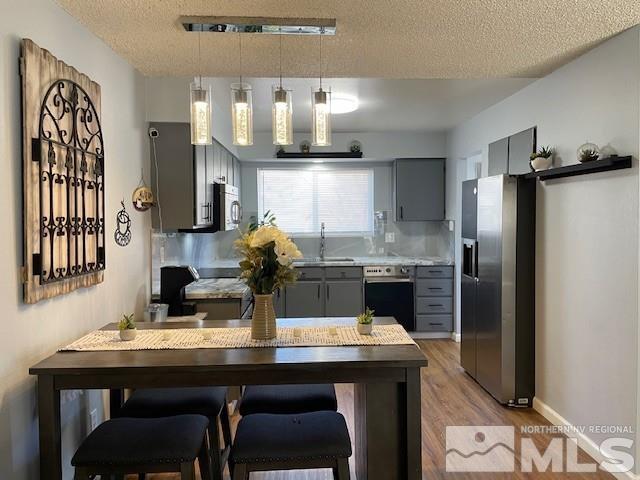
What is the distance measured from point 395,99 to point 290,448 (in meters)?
3.26

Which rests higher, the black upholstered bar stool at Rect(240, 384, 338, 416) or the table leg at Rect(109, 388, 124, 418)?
the black upholstered bar stool at Rect(240, 384, 338, 416)

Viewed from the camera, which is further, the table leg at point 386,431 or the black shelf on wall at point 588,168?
the black shelf on wall at point 588,168

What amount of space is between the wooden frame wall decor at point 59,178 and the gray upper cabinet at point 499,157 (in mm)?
3161

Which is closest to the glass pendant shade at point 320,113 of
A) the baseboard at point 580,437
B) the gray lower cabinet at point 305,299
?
the baseboard at point 580,437

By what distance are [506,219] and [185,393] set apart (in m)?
2.48

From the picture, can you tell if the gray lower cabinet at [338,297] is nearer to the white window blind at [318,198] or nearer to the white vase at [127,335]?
the white window blind at [318,198]

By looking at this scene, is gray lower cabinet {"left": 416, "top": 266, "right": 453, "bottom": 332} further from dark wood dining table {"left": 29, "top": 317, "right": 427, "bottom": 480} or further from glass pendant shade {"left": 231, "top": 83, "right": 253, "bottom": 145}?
glass pendant shade {"left": 231, "top": 83, "right": 253, "bottom": 145}

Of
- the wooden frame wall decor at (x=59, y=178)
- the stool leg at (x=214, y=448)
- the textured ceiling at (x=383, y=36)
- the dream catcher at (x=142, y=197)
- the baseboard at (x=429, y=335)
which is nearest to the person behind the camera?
the wooden frame wall decor at (x=59, y=178)

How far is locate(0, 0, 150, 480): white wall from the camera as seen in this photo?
171cm

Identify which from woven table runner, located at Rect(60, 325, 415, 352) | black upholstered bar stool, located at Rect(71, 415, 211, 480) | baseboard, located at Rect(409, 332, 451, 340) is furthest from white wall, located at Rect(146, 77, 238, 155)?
baseboard, located at Rect(409, 332, 451, 340)

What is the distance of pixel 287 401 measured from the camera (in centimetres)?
→ 217

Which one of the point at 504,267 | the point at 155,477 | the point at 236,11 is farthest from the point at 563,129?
the point at 155,477

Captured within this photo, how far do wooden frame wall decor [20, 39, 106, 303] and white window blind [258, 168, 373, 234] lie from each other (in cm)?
371

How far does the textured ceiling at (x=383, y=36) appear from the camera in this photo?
2100mm
